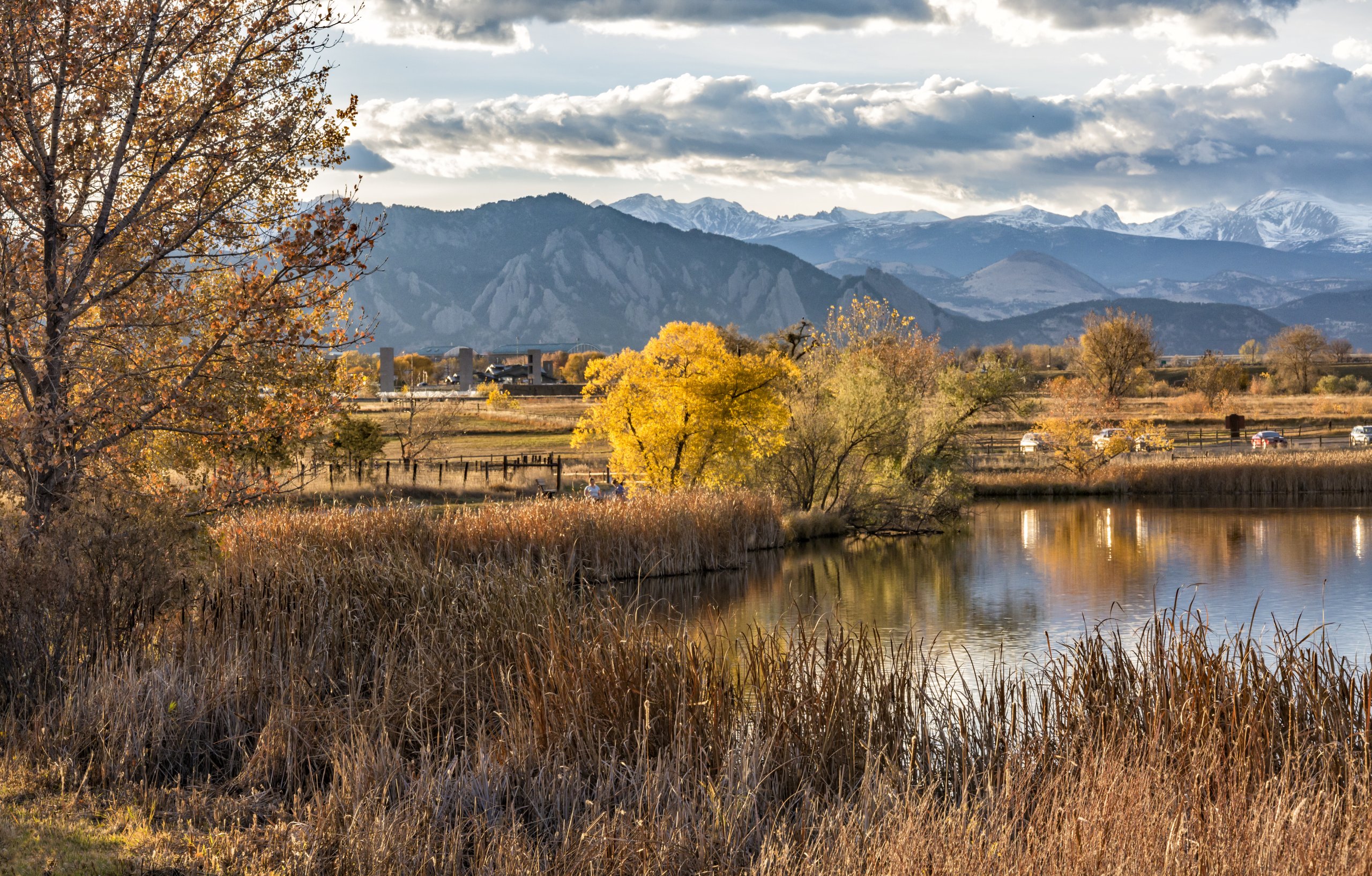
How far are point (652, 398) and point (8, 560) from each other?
25247 mm

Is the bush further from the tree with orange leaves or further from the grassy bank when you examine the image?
the tree with orange leaves

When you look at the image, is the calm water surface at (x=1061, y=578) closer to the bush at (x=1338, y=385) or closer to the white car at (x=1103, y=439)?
the white car at (x=1103, y=439)

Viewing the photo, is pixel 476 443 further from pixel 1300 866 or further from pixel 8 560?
pixel 1300 866

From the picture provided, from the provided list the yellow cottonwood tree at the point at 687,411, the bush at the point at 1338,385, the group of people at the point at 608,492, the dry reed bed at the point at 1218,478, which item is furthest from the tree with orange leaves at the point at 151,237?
the bush at the point at 1338,385

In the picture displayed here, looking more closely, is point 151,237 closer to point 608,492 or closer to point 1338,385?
point 608,492

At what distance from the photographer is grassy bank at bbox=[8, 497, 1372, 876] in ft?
21.9

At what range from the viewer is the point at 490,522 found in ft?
77.3

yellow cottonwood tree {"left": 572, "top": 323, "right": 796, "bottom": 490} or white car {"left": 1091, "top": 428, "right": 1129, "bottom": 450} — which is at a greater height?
yellow cottonwood tree {"left": 572, "top": 323, "right": 796, "bottom": 490}

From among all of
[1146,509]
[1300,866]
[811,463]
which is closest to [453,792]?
[1300,866]

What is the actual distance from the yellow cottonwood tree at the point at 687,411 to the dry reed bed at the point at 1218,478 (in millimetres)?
17587

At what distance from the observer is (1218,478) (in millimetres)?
47750

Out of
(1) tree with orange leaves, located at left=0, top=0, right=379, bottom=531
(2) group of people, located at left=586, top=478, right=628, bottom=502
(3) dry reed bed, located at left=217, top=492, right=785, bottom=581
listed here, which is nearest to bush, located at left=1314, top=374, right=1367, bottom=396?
(2) group of people, located at left=586, top=478, right=628, bottom=502

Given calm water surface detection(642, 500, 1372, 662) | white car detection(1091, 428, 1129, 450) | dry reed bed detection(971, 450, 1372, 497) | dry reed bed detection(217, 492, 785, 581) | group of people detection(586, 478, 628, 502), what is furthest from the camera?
white car detection(1091, 428, 1129, 450)

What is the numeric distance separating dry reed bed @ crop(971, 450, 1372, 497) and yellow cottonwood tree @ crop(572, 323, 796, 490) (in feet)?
57.7
